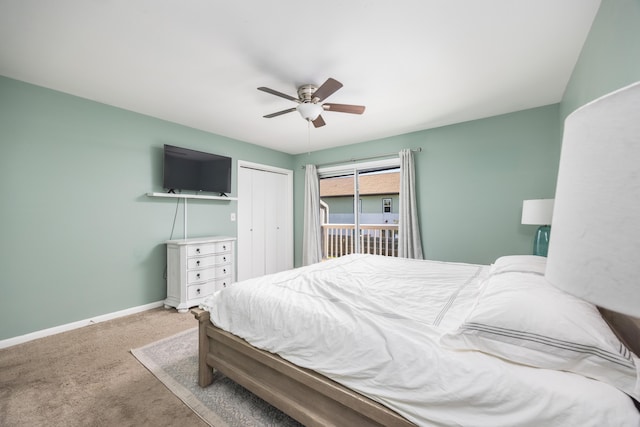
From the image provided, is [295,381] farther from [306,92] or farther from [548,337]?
[306,92]

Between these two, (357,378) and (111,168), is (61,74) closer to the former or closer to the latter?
(111,168)

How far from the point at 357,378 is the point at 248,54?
2.33m

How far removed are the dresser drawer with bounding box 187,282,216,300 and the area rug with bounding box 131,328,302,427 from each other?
0.92 metres

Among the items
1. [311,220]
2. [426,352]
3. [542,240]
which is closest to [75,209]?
[311,220]

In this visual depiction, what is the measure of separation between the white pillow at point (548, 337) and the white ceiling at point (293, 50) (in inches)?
68.6

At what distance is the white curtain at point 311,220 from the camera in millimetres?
4918

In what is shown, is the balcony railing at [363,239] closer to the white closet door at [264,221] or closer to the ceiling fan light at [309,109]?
the white closet door at [264,221]

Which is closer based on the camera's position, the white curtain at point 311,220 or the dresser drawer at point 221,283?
the dresser drawer at point 221,283

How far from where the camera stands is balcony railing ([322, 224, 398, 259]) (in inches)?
185

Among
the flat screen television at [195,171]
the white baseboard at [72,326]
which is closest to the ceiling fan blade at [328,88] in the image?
the flat screen television at [195,171]

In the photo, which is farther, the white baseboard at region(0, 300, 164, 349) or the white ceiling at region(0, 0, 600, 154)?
the white baseboard at region(0, 300, 164, 349)

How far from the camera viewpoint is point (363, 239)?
16.0 ft

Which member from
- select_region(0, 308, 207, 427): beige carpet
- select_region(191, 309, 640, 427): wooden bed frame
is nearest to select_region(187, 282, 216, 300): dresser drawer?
select_region(0, 308, 207, 427): beige carpet

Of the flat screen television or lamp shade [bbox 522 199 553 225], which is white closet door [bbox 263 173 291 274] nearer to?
the flat screen television
